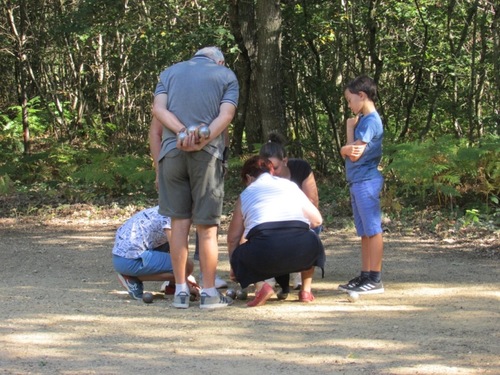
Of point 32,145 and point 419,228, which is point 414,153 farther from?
point 32,145

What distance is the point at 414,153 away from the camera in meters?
10.2

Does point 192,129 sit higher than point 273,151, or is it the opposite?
point 192,129

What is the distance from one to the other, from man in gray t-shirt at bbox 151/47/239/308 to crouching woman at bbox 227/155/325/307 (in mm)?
246

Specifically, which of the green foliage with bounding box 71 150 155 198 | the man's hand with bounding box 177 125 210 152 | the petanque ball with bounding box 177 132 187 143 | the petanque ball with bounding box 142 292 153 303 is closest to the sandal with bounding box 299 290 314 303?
the petanque ball with bounding box 142 292 153 303

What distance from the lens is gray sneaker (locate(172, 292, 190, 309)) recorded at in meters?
6.04

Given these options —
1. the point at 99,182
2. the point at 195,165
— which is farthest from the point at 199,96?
the point at 99,182

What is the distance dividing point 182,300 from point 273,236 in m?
0.85

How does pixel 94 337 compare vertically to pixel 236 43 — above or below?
below

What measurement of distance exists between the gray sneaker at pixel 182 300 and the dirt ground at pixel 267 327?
2.8 inches

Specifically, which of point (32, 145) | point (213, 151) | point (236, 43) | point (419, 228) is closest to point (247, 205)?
point (213, 151)

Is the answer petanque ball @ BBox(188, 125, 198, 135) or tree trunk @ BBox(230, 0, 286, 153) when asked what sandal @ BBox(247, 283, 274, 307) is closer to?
petanque ball @ BBox(188, 125, 198, 135)

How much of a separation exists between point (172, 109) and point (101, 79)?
13.6 m

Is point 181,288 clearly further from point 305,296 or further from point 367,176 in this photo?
point 367,176

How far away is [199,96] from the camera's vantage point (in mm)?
5996
